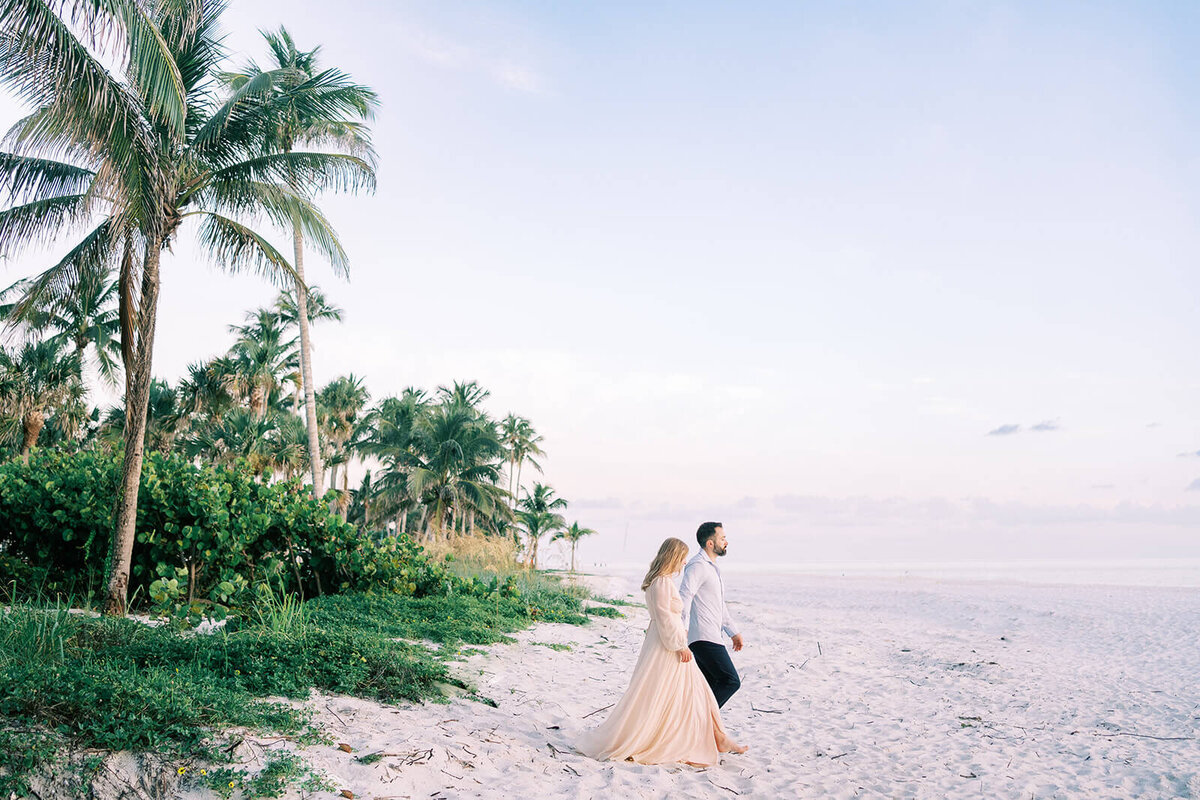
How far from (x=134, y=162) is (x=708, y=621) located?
8.79 metres

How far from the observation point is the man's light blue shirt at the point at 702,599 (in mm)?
6395

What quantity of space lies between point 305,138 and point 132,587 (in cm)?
1338

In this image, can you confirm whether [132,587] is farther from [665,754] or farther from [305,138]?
[305,138]

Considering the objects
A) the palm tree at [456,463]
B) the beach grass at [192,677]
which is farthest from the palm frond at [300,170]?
the palm tree at [456,463]

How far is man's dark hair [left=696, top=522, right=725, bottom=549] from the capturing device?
6.63 m

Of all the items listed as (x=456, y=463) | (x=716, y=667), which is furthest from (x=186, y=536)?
(x=456, y=463)

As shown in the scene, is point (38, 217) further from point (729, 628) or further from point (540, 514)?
point (540, 514)

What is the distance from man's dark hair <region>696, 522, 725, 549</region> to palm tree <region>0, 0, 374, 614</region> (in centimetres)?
732

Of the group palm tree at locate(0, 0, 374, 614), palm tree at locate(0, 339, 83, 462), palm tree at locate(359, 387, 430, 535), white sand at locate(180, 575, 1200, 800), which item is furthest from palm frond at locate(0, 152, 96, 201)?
palm tree at locate(359, 387, 430, 535)

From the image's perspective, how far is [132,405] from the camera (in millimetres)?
9969

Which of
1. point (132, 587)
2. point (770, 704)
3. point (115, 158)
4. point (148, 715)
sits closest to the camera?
point (148, 715)

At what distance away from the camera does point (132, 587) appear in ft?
37.2

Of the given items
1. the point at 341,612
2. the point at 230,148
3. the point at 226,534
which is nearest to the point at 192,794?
the point at 341,612

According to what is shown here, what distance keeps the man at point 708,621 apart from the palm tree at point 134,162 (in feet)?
23.9
